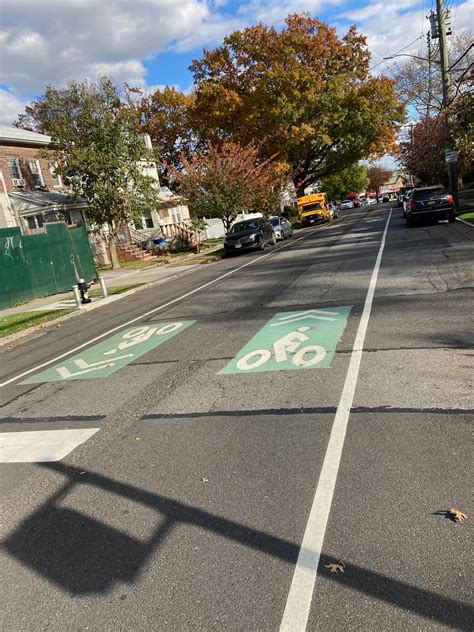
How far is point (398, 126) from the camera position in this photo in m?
41.1

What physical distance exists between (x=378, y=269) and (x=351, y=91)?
31424mm

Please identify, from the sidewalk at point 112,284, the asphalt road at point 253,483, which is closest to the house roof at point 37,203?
the sidewalk at point 112,284

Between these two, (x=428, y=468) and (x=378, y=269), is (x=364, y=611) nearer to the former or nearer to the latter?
(x=428, y=468)

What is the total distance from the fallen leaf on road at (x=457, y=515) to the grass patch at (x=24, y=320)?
431 inches

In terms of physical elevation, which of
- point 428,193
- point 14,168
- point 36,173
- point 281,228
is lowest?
point 281,228

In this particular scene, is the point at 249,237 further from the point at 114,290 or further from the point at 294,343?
the point at 294,343

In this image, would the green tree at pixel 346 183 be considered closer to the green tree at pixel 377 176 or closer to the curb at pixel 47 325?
the green tree at pixel 377 176

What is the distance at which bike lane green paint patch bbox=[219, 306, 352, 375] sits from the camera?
625 centimetres

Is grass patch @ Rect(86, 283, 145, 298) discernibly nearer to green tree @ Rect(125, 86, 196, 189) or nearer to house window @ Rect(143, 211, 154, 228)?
house window @ Rect(143, 211, 154, 228)

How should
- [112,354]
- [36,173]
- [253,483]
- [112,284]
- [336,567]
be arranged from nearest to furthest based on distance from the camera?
[336,567] < [253,483] < [112,354] < [112,284] < [36,173]

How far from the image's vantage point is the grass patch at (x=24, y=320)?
1210cm

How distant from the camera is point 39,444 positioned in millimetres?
4973

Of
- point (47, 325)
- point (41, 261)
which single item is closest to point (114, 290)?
point (41, 261)

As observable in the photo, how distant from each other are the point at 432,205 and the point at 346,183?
282 ft
